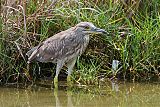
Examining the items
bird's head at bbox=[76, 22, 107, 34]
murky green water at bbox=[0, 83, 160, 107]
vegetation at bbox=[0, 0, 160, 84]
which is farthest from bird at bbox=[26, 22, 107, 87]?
murky green water at bbox=[0, 83, 160, 107]

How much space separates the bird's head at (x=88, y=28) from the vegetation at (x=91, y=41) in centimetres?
51

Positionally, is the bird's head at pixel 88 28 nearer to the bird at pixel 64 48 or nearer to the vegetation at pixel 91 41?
the bird at pixel 64 48

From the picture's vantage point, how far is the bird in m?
8.12

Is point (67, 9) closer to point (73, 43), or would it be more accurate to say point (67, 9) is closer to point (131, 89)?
point (73, 43)

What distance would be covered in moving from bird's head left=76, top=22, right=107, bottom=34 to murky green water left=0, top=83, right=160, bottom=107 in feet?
2.63

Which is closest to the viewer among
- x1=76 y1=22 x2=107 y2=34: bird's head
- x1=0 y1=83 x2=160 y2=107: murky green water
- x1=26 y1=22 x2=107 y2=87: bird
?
x1=0 y1=83 x2=160 y2=107: murky green water

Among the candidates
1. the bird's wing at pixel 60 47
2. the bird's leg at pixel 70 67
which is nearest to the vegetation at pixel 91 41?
the bird's leg at pixel 70 67

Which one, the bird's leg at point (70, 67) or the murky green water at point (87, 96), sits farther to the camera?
the bird's leg at point (70, 67)

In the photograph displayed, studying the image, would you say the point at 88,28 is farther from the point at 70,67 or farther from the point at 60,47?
the point at 70,67

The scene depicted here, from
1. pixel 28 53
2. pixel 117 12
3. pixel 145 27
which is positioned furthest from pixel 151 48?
pixel 28 53

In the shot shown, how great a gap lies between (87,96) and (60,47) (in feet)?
3.18

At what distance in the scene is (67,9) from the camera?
28.9ft

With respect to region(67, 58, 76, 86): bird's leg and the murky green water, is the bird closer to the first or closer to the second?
region(67, 58, 76, 86): bird's leg

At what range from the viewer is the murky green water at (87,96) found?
284 inches
